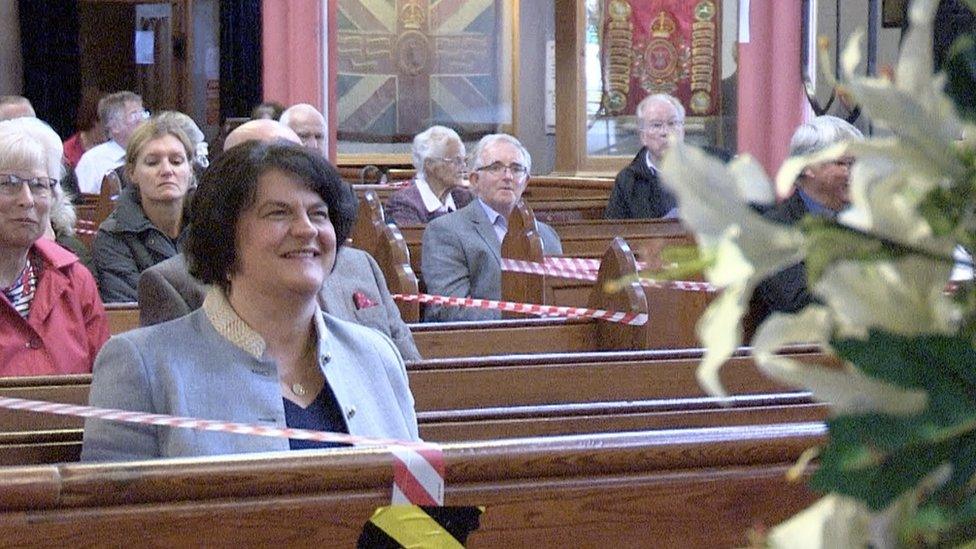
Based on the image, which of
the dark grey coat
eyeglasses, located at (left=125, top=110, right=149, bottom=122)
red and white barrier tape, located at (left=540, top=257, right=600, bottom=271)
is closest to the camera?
the dark grey coat

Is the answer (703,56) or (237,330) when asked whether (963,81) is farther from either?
(703,56)

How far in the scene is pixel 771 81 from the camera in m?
10.2

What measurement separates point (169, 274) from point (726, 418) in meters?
1.09

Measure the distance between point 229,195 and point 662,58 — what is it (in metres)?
9.94

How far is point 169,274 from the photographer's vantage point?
10.8 feet

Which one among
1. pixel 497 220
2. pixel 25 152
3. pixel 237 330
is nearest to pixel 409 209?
pixel 497 220

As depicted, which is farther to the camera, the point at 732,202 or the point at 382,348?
the point at 382,348

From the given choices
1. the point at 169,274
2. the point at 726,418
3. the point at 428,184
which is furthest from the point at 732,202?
the point at 428,184

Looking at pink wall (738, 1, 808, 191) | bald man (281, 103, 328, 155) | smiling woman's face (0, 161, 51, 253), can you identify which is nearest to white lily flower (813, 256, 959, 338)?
smiling woman's face (0, 161, 51, 253)

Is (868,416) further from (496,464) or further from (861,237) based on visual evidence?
(496,464)

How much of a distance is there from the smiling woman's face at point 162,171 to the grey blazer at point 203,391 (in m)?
2.11

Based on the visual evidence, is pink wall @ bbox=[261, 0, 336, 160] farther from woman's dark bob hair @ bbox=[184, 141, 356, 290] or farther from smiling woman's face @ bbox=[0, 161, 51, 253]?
woman's dark bob hair @ bbox=[184, 141, 356, 290]

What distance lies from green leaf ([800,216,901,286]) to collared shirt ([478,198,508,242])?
5.52 metres

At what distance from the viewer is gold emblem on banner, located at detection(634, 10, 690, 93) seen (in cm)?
1233
